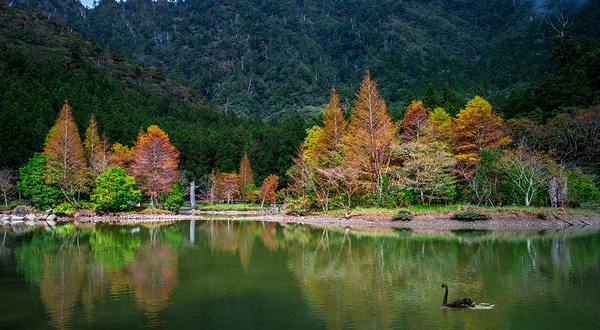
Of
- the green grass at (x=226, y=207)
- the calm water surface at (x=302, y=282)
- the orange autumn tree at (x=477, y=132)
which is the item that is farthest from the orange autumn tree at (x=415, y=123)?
the green grass at (x=226, y=207)

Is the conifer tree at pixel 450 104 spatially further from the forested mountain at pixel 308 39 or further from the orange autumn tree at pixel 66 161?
the forested mountain at pixel 308 39

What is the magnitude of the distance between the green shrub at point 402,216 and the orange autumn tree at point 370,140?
3941 mm

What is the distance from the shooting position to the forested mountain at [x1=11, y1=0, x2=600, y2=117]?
121m

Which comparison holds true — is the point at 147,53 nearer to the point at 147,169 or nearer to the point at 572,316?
the point at 147,169

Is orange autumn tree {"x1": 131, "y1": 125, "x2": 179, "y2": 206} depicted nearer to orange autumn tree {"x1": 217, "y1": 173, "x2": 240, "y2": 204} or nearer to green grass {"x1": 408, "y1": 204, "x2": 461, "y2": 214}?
orange autumn tree {"x1": 217, "y1": 173, "x2": 240, "y2": 204}

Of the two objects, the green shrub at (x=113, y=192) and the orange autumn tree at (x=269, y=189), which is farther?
the orange autumn tree at (x=269, y=189)

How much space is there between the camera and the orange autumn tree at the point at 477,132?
118ft

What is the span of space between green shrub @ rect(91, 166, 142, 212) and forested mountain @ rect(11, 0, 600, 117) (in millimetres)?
→ 78220

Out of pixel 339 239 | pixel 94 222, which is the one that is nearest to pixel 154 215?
pixel 94 222

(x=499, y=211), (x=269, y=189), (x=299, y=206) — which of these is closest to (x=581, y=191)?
(x=499, y=211)

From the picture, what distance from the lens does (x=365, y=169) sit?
3666 centimetres

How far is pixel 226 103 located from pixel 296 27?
61240 millimetres

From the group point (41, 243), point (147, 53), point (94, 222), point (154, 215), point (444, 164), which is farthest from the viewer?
point (147, 53)

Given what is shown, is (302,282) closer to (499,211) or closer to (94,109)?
(499,211)
